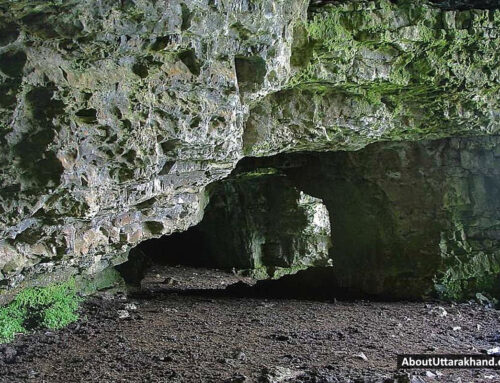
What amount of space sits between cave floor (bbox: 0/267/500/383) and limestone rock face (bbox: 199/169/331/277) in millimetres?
3897

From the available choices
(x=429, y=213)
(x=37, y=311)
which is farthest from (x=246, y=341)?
(x=429, y=213)

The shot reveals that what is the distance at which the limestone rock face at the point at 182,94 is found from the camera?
11.3 feet

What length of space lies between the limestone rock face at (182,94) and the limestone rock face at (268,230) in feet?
16.9

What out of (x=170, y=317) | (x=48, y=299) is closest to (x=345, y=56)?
(x=170, y=317)

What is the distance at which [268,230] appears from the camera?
12.5 metres

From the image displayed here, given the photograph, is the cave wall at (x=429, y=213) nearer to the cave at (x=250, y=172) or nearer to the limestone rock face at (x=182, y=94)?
the cave at (x=250, y=172)

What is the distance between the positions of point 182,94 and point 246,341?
2913 mm

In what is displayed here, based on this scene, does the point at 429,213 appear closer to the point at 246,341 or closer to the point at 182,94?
the point at 246,341

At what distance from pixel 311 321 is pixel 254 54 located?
3.70 metres

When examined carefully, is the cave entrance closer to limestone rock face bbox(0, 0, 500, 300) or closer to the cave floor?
the cave floor

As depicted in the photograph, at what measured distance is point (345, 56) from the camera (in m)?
5.22

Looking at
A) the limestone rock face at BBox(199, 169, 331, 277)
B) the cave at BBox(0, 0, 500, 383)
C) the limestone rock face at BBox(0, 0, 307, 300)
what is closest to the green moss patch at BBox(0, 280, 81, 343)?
the cave at BBox(0, 0, 500, 383)

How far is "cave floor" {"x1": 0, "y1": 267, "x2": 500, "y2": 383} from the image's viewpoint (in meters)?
4.95

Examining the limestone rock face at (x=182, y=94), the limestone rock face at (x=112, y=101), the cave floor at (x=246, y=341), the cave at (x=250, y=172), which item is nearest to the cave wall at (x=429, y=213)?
the cave at (x=250, y=172)
